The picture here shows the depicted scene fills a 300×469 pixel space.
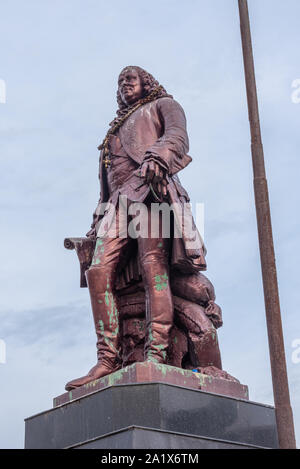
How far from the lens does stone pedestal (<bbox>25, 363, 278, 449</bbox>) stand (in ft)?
30.6

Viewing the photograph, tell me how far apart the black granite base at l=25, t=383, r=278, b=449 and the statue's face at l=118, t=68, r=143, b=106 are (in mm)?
4554

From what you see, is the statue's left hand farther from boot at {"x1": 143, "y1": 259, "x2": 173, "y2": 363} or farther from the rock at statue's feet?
the rock at statue's feet

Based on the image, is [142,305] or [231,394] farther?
[142,305]

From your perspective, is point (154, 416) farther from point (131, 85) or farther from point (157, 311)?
point (131, 85)

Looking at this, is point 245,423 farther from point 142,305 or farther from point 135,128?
point 135,128

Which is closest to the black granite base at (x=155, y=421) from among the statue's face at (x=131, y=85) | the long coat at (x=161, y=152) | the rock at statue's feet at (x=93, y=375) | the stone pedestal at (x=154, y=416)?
the stone pedestal at (x=154, y=416)

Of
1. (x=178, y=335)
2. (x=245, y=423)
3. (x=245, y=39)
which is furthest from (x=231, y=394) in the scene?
(x=245, y=39)

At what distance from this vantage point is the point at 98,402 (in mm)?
9789

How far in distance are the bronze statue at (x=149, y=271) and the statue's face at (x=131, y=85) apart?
1.44 ft

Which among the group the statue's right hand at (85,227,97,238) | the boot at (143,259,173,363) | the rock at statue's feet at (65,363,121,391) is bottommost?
the rock at statue's feet at (65,363,121,391)

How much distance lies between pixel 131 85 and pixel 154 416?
16.6 ft

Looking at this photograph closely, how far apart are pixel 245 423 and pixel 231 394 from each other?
44 cm

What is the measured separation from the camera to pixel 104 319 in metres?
11.1

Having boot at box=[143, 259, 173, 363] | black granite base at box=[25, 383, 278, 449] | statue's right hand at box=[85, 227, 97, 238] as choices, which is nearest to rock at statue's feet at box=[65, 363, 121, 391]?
black granite base at box=[25, 383, 278, 449]
